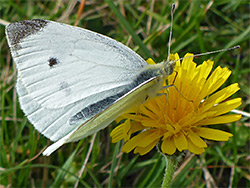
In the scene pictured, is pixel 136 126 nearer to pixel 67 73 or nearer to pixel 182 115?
pixel 182 115

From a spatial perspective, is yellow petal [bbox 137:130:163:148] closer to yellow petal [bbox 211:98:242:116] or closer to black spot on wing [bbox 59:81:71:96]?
yellow petal [bbox 211:98:242:116]

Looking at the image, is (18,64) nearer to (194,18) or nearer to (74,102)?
(74,102)

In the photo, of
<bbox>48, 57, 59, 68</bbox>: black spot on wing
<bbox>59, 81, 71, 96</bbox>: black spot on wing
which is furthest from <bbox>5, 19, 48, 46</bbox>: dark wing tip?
<bbox>59, 81, 71, 96</bbox>: black spot on wing

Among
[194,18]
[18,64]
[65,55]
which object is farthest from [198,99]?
[194,18]

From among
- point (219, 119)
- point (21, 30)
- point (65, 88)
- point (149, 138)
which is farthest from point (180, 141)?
point (21, 30)

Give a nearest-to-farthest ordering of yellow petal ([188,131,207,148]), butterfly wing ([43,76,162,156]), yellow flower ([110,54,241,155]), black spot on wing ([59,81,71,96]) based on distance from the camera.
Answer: butterfly wing ([43,76,162,156]), yellow petal ([188,131,207,148]), yellow flower ([110,54,241,155]), black spot on wing ([59,81,71,96])
